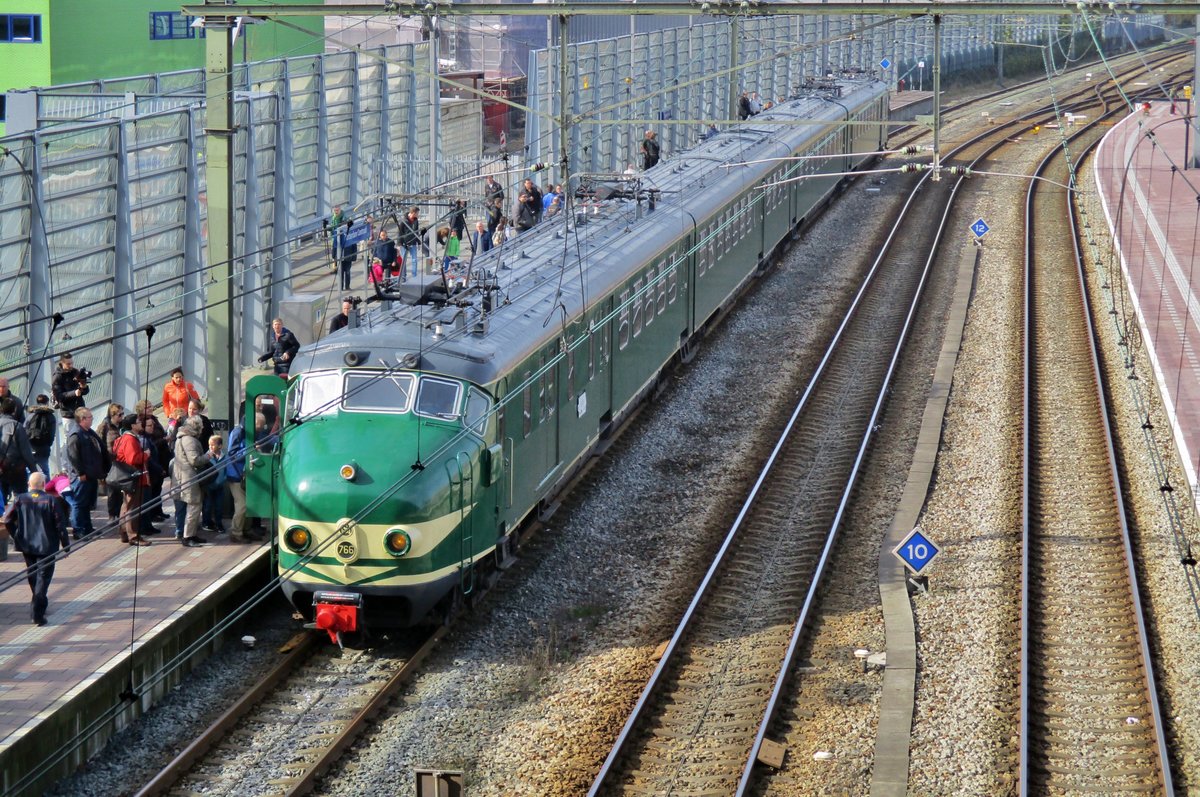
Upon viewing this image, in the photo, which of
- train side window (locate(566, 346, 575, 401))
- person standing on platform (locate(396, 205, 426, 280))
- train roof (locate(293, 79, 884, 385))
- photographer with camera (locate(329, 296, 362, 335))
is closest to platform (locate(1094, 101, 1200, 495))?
train roof (locate(293, 79, 884, 385))

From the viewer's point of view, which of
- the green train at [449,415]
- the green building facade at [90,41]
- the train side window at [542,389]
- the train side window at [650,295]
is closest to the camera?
the green train at [449,415]

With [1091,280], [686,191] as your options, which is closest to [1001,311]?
[1091,280]

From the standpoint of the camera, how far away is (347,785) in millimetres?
12828

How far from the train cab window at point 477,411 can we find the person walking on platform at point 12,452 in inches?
180

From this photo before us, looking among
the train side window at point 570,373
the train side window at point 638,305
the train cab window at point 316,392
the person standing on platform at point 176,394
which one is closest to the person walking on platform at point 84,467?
the person standing on platform at point 176,394

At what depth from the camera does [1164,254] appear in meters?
37.3

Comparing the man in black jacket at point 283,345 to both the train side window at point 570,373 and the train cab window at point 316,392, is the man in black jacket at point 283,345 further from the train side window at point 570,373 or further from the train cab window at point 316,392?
the train side window at point 570,373

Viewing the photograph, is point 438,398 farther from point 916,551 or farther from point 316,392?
point 916,551

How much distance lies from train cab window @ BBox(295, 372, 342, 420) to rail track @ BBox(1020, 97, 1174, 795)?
23.3 ft

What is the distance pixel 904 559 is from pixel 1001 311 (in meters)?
16.0

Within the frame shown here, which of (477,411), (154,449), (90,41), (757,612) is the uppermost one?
(90,41)

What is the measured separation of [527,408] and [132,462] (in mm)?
4182

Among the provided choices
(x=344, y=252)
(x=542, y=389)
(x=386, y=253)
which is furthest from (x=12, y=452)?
(x=344, y=252)

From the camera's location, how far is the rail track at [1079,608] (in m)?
13.3
